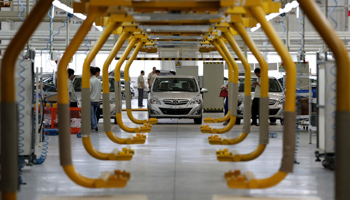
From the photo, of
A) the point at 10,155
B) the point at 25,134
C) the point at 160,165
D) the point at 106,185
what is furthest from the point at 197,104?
the point at 10,155

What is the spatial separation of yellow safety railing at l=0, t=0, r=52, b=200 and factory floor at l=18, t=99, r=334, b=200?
1.63 metres

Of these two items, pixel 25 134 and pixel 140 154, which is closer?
pixel 25 134

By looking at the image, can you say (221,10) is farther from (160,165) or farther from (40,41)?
(40,41)

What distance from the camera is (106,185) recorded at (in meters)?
6.73

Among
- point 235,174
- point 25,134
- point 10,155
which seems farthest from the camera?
point 25,134

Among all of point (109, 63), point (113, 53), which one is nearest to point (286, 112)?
point (113, 53)

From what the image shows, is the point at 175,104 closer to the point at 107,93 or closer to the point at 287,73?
the point at 107,93

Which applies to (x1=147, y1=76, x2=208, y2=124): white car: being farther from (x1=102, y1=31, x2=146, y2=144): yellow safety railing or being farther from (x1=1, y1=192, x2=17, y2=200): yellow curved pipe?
(x1=1, y1=192, x2=17, y2=200): yellow curved pipe

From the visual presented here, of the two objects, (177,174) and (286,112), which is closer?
(286,112)

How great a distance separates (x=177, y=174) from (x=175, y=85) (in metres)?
10.5

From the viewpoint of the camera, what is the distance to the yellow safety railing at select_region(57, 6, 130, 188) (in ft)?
21.2

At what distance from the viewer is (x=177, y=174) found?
8.27m

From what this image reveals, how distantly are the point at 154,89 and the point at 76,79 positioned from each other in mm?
2528

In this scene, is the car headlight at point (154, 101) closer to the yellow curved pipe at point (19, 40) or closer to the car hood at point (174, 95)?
the car hood at point (174, 95)
